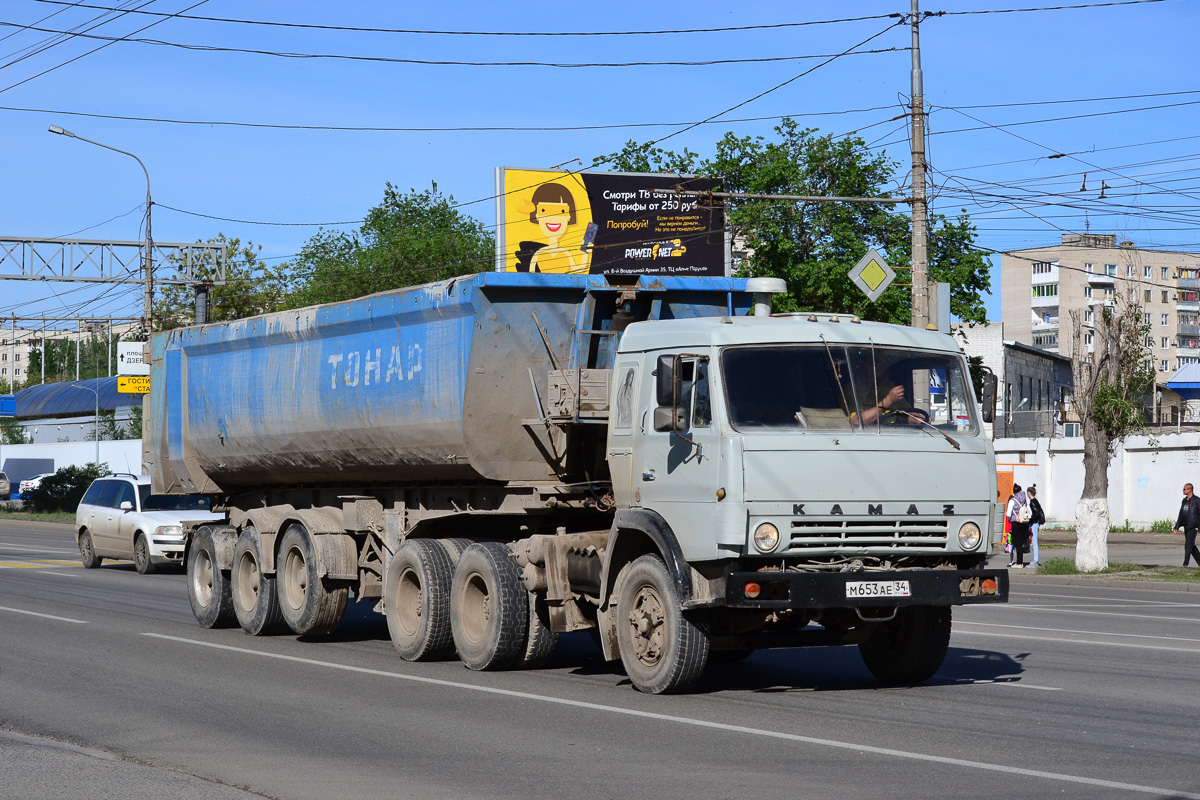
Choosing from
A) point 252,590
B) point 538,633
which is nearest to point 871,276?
point 252,590

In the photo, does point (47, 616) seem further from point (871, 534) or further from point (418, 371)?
point (871, 534)

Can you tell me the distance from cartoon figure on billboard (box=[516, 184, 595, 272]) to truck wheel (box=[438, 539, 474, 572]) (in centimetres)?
2353

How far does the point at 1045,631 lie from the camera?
15.3 metres

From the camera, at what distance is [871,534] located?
31.8ft

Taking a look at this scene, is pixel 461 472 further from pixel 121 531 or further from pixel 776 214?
pixel 776 214

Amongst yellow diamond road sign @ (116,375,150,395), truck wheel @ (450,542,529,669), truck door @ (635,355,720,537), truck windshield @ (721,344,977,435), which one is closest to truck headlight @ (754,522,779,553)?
truck door @ (635,355,720,537)

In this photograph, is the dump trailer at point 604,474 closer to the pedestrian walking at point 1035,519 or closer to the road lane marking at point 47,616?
the road lane marking at point 47,616

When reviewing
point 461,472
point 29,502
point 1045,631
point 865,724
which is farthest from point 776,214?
point 29,502

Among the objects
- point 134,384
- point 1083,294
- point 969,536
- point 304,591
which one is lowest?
point 304,591

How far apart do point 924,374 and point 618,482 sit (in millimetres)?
2404

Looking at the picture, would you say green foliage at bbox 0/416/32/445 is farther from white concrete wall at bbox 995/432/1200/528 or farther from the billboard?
white concrete wall at bbox 995/432/1200/528

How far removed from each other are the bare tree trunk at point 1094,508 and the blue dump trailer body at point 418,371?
15182mm

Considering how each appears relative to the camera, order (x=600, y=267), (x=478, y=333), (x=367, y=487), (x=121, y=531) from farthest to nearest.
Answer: (x=600, y=267)
(x=121, y=531)
(x=367, y=487)
(x=478, y=333)

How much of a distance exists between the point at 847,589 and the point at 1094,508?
698 inches
